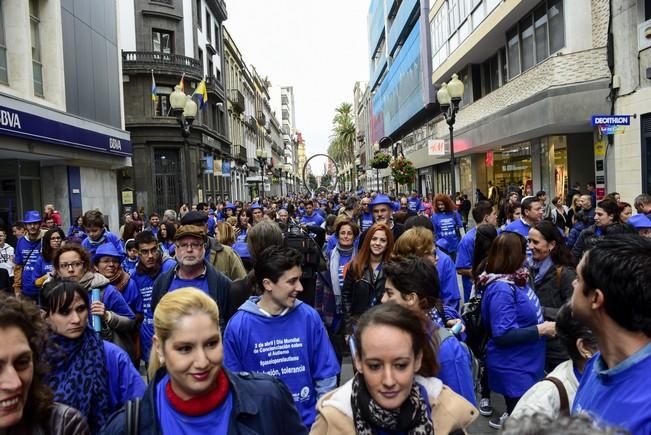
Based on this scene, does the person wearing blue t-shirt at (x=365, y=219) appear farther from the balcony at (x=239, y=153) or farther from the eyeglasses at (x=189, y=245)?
the balcony at (x=239, y=153)

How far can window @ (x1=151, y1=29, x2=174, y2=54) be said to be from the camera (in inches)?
1393

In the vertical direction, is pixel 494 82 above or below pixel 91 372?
above

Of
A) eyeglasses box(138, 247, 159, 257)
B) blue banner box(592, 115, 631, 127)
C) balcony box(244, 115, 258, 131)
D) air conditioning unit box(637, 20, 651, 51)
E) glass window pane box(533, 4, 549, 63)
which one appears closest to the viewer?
eyeglasses box(138, 247, 159, 257)

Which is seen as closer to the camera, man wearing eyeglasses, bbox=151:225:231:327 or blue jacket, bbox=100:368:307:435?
blue jacket, bbox=100:368:307:435

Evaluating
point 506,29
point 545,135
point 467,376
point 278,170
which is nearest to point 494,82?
point 506,29

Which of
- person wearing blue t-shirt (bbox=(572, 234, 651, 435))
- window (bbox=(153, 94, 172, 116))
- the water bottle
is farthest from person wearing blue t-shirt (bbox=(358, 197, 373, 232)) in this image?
window (bbox=(153, 94, 172, 116))

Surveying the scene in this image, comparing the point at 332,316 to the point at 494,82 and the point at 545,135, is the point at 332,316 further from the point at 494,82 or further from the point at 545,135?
the point at 494,82

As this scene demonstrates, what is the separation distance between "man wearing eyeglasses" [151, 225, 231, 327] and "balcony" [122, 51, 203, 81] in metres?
31.5

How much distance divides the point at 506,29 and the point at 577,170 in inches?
251

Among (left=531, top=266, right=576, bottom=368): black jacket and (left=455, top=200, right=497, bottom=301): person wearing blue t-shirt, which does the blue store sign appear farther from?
(left=531, top=266, right=576, bottom=368): black jacket

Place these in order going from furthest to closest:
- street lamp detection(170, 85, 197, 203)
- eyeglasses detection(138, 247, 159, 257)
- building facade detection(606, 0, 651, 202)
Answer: building facade detection(606, 0, 651, 202) < street lamp detection(170, 85, 197, 203) < eyeglasses detection(138, 247, 159, 257)

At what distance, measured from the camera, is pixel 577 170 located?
62.3 feet

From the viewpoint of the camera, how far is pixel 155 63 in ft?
111

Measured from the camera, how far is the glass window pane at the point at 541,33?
18.3 m
